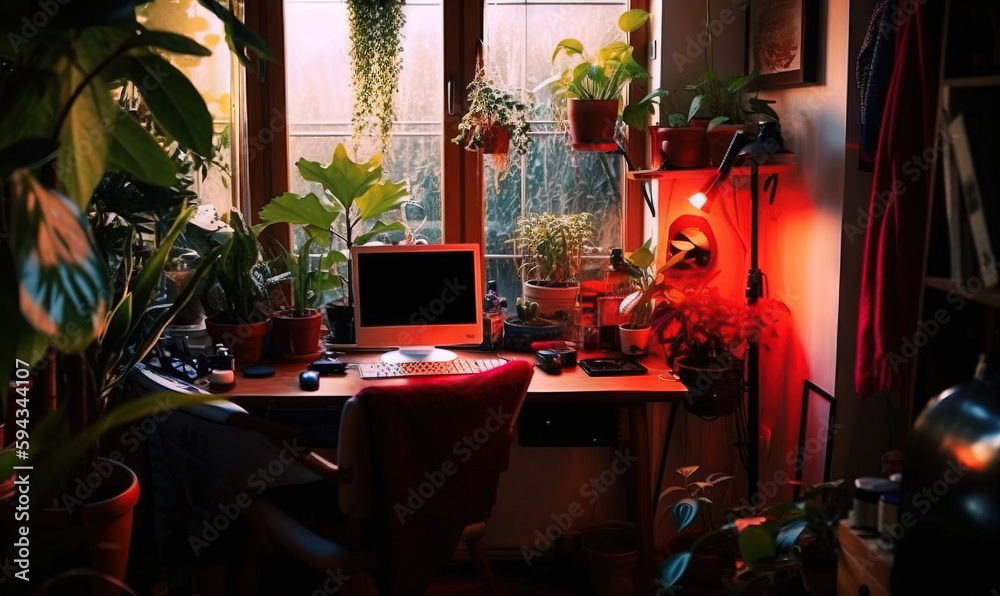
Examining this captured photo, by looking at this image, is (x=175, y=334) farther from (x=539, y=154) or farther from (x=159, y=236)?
(x=539, y=154)

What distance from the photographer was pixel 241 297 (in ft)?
10.8

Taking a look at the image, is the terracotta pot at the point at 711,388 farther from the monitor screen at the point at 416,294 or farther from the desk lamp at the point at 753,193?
the monitor screen at the point at 416,294

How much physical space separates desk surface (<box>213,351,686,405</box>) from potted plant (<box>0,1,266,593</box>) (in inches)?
45.5

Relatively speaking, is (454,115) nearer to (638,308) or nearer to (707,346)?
(638,308)

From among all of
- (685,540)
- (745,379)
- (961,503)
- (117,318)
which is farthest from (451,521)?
(961,503)

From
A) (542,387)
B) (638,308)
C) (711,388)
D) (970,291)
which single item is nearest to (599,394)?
(542,387)

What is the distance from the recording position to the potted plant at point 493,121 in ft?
11.4

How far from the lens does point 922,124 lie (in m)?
2.40

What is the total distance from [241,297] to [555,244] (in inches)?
44.4

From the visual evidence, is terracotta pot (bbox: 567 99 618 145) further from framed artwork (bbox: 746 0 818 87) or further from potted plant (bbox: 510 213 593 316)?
framed artwork (bbox: 746 0 818 87)

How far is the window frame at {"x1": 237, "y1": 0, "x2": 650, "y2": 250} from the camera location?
3.54 m

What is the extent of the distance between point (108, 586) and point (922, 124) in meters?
2.09

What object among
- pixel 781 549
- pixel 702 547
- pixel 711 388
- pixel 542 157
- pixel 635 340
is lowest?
pixel 702 547

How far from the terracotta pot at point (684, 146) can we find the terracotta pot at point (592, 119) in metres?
0.24
